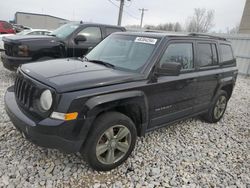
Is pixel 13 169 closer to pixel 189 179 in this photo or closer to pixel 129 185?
pixel 129 185

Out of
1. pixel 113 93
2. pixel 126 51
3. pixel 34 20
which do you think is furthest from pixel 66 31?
pixel 34 20

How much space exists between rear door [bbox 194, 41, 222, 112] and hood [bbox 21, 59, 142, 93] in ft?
5.02

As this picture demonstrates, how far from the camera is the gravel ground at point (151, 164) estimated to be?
261cm

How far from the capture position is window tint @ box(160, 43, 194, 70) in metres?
3.22

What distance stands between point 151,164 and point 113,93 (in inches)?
49.2

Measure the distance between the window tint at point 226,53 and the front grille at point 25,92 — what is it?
12.3ft

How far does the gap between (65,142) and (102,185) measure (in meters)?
0.72

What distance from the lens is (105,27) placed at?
6926 mm

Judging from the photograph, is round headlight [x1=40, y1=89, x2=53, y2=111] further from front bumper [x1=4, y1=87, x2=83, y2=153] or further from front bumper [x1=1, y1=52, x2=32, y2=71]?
front bumper [x1=1, y1=52, x2=32, y2=71]

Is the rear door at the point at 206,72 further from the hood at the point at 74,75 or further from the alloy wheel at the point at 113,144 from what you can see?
the alloy wheel at the point at 113,144

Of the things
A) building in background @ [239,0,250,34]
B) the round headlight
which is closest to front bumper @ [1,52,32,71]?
the round headlight

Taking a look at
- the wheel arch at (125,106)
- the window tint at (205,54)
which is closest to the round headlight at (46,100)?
the wheel arch at (125,106)

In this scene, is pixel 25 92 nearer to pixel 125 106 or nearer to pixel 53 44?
pixel 125 106

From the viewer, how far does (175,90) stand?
3.34m
